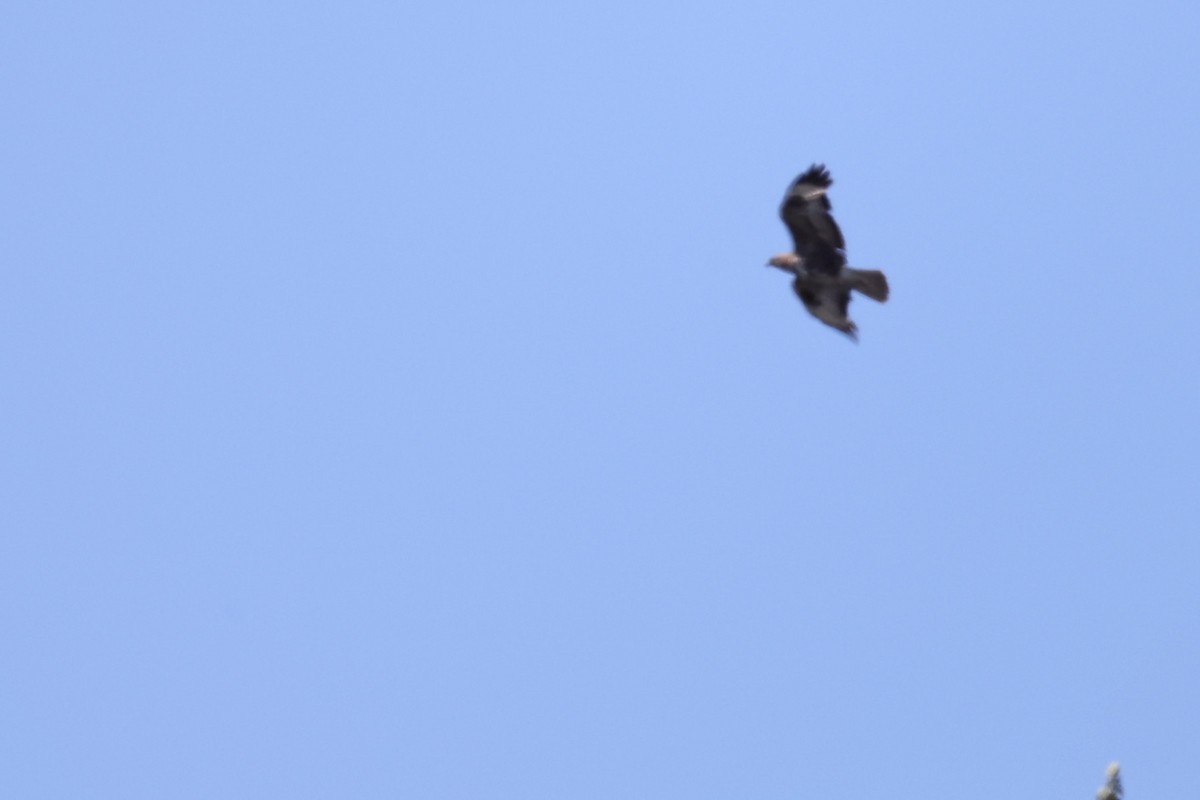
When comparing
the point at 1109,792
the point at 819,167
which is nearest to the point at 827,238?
the point at 819,167

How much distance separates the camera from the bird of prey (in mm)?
21828

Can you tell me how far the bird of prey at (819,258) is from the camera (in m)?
21.8

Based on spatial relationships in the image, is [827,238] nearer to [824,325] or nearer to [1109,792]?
[824,325]

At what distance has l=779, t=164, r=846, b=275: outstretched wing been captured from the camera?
21.9 m

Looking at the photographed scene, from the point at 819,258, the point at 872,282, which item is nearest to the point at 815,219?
the point at 819,258

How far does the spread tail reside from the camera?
2150cm

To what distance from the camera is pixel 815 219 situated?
21.9 m

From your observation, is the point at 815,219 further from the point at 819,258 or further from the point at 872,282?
the point at 872,282

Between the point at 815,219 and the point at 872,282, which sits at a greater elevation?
the point at 815,219

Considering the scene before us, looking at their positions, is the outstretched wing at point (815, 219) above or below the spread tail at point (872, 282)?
above

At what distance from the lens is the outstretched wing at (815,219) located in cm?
2186

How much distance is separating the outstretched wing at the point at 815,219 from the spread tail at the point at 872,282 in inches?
14.0

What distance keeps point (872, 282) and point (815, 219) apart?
3.96 feet

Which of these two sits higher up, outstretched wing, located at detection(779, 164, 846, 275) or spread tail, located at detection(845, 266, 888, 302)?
outstretched wing, located at detection(779, 164, 846, 275)
